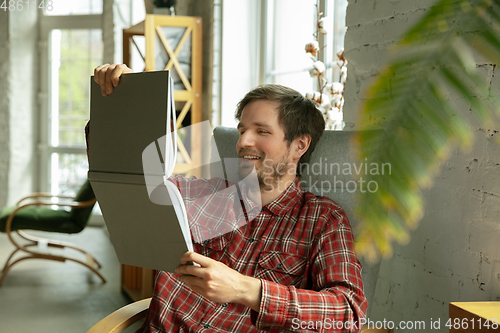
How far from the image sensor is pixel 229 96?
307 centimetres

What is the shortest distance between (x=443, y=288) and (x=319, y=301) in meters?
0.51

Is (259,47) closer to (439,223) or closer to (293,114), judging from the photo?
(293,114)

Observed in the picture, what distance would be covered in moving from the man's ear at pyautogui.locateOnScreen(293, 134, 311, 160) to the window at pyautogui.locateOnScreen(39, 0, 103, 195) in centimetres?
385

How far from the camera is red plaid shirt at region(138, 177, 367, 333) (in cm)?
104

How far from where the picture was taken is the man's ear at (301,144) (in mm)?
1487

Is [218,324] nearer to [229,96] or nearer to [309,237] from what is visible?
[309,237]

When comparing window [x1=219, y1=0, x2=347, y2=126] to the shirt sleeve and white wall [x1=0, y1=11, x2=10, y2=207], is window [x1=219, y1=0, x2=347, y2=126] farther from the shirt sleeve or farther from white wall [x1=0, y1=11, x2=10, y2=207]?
white wall [x1=0, y1=11, x2=10, y2=207]

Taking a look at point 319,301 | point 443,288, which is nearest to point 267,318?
point 319,301

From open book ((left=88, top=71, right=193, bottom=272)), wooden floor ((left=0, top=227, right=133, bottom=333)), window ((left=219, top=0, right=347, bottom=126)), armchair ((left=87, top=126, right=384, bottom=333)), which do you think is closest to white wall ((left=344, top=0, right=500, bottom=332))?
armchair ((left=87, top=126, right=384, bottom=333))

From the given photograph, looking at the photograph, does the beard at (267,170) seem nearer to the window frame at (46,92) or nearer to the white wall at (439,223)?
the white wall at (439,223)

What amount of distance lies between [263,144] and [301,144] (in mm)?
147

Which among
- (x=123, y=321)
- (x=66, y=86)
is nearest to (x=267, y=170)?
(x=123, y=321)

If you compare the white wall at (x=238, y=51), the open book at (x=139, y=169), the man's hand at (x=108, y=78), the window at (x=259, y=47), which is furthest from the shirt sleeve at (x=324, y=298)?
the white wall at (x=238, y=51)

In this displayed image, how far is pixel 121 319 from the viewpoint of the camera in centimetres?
121
